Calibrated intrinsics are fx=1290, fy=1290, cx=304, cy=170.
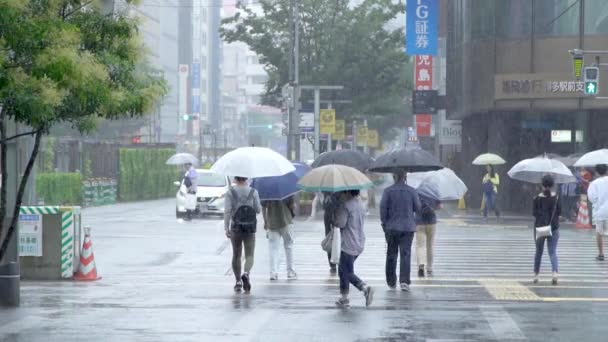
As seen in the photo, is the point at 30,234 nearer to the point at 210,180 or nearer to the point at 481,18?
the point at 210,180

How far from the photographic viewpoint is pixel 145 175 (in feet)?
222

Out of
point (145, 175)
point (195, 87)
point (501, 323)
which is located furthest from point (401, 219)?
point (195, 87)

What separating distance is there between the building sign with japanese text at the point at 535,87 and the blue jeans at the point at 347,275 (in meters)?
28.4

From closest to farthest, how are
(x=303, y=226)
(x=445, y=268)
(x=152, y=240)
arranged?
(x=445, y=268), (x=152, y=240), (x=303, y=226)

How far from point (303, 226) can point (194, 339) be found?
2262 centimetres

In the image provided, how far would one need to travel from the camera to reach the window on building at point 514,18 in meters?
46.0

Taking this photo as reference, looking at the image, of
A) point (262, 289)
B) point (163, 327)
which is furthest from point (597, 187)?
point (163, 327)

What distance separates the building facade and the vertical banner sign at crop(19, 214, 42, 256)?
85.2 ft

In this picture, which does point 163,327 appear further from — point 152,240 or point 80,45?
point 152,240

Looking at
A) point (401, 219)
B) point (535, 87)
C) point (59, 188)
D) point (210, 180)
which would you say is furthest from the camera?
point (59, 188)

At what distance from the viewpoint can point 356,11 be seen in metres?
62.7

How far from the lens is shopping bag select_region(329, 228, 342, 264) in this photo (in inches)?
657

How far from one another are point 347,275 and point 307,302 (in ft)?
3.39

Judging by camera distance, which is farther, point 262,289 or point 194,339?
point 262,289
